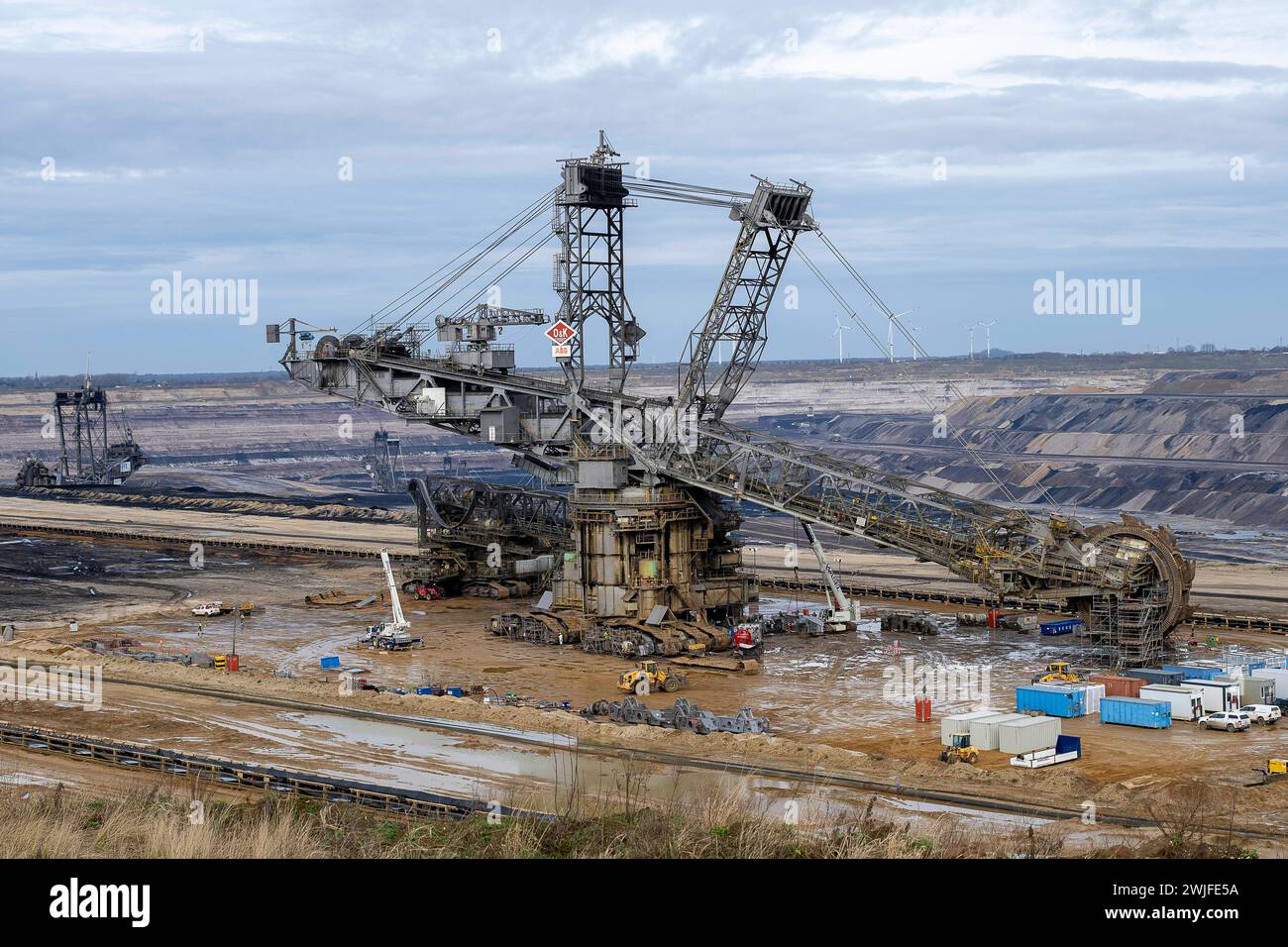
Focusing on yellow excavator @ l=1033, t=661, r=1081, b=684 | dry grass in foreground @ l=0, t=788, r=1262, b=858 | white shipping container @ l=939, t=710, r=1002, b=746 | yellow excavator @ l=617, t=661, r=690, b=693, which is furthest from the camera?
yellow excavator @ l=617, t=661, r=690, b=693

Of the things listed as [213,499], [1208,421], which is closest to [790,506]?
[213,499]

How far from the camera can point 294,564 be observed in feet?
332

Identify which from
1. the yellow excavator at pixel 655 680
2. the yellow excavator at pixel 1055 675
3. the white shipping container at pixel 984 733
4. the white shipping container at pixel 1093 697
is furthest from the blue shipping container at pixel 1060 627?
the white shipping container at pixel 984 733

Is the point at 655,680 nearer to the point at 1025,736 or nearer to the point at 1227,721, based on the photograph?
the point at 1025,736

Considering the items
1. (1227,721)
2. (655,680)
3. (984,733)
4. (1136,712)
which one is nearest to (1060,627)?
(1136,712)

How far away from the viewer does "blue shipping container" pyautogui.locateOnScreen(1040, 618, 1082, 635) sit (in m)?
69.1

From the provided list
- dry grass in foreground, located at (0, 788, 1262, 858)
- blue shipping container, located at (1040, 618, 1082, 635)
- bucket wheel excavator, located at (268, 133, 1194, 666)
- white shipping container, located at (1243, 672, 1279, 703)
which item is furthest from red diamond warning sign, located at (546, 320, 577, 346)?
dry grass in foreground, located at (0, 788, 1262, 858)

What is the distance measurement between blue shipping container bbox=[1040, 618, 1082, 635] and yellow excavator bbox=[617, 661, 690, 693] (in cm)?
2002

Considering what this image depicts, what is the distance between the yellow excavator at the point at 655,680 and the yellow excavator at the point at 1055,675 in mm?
13880

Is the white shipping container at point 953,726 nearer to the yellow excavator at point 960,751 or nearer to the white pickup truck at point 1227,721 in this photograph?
the yellow excavator at point 960,751

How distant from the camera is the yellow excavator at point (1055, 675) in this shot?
54562mm

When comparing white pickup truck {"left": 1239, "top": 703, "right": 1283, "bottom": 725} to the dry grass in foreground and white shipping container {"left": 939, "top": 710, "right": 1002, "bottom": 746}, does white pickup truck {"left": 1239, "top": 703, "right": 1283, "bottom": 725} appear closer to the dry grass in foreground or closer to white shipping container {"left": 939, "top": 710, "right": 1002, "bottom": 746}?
white shipping container {"left": 939, "top": 710, "right": 1002, "bottom": 746}
